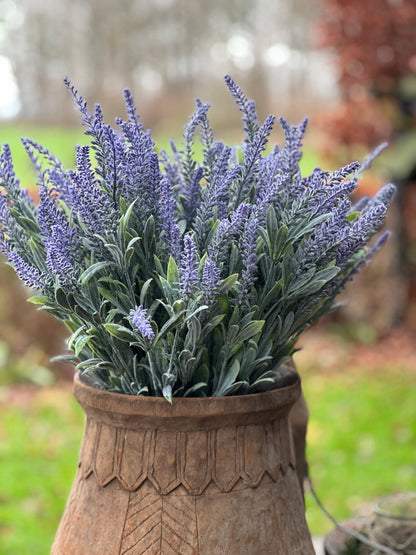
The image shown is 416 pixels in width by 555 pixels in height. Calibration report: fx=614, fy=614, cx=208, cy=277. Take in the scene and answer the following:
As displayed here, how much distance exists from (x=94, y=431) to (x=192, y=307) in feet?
0.89

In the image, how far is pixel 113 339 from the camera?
84 centimetres

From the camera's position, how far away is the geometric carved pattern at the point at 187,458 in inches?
33.1

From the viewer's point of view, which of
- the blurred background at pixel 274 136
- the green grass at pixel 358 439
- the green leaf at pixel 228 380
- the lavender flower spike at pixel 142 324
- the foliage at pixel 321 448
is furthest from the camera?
the blurred background at pixel 274 136

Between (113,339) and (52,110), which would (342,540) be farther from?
(52,110)

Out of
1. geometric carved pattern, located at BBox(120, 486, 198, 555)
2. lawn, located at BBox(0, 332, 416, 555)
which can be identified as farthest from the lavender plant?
lawn, located at BBox(0, 332, 416, 555)

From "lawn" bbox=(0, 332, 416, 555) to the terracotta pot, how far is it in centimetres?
184

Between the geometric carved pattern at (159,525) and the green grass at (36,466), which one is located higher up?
the green grass at (36,466)

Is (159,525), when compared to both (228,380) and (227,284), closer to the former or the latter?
(228,380)

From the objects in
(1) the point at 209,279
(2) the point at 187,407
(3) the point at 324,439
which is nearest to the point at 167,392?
(2) the point at 187,407

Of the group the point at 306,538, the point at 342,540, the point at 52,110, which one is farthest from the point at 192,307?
the point at 52,110

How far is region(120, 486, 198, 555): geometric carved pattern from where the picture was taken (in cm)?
82

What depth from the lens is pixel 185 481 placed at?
837 mm

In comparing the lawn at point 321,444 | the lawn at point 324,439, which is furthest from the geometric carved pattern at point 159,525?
the lawn at point 321,444

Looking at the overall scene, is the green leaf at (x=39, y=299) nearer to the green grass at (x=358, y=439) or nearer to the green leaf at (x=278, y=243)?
the green leaf at (x=278, y=243)
